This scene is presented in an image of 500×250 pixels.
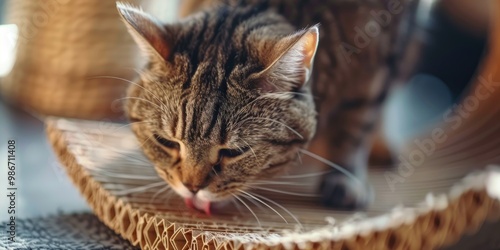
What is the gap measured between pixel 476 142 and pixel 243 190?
34 centimetres

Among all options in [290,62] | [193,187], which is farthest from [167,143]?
[290,62]

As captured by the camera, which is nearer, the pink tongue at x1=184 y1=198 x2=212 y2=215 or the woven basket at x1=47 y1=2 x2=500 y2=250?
the woven basket at x1=47 y1=2 x2=500 y2=250

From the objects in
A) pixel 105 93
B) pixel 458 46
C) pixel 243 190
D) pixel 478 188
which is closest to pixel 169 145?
pixel 243 190

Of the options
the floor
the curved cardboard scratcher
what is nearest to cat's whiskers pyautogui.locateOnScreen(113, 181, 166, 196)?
the curved cardboard scratcher

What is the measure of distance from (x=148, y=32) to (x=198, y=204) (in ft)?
0.68

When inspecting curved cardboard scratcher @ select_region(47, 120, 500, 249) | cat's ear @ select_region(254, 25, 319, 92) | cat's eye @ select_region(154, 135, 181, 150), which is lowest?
curved cardboard scratcher @ select_region(47, 120, 500, 249)

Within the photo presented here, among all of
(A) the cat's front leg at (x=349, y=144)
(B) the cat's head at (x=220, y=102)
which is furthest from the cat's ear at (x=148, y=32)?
(A) the cat's front leg at (x=349, y=144)

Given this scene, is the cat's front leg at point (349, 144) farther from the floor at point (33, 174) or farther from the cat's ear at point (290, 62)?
the floor at point (33, 174)

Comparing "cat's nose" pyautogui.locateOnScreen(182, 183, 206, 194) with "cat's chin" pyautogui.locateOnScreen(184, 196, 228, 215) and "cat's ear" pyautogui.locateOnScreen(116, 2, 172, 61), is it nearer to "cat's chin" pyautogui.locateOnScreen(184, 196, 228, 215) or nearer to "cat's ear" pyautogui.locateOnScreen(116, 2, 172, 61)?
"cat's chin" pyautogui.locateOnScreen(184, 196, 228, 215)

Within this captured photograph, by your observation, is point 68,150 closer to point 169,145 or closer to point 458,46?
point 169,145

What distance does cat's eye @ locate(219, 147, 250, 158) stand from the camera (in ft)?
2.00

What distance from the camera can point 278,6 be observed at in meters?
0.71

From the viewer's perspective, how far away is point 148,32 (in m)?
0.62

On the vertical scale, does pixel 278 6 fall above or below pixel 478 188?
above
